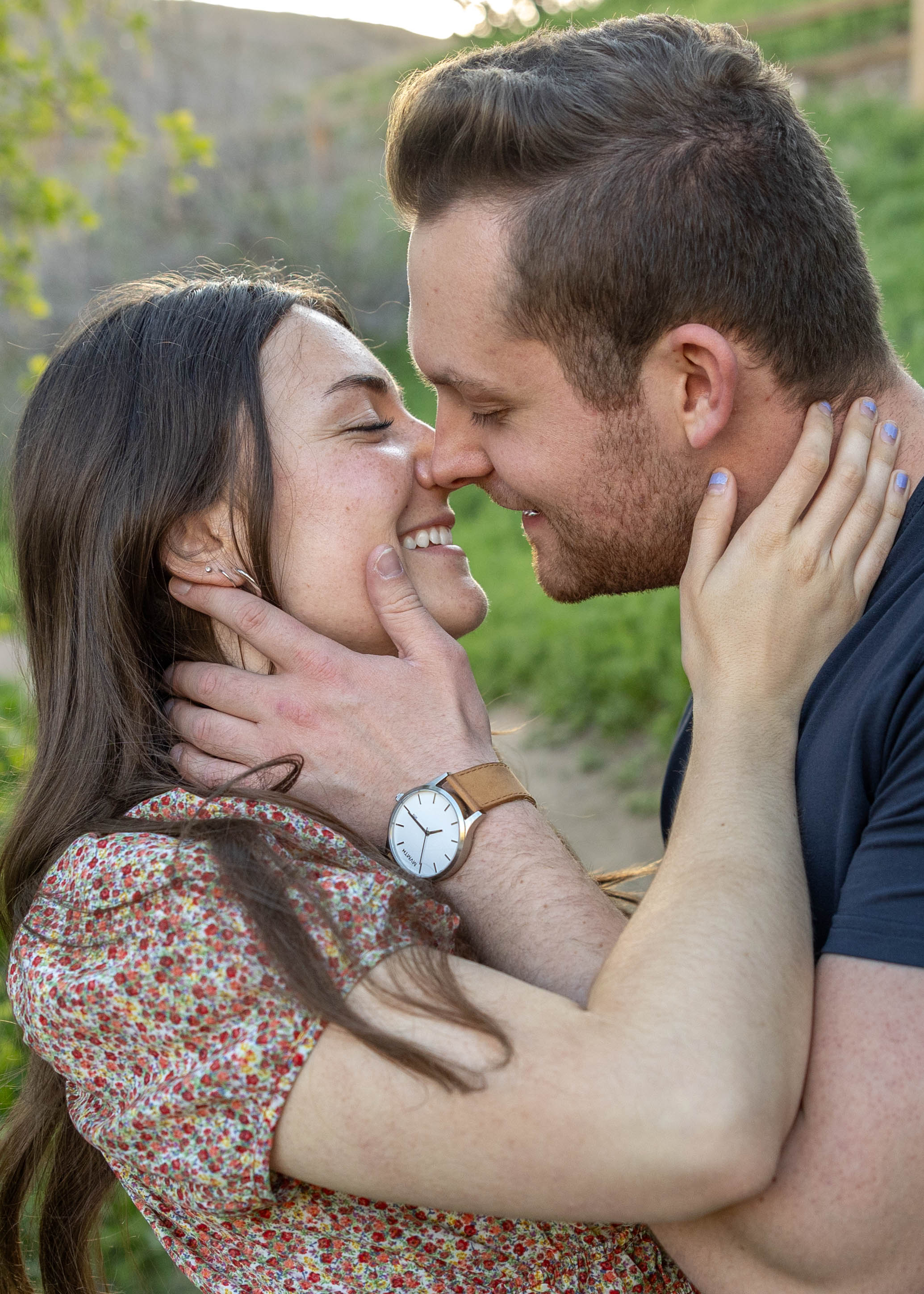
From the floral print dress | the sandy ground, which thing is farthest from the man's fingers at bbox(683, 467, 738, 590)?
the sandy ground

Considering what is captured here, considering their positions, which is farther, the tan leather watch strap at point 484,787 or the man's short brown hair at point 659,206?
the man's short brown hair at point 659,206

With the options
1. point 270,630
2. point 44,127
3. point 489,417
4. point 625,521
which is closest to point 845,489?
point 625,521

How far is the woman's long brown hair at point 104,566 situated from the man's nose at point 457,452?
0.45m

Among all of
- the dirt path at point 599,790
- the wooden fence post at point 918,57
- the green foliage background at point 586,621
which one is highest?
the wooden fence post at point 918,57

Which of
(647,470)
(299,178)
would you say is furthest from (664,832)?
(299,178)

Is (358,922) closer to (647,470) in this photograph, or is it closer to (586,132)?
(647,470)

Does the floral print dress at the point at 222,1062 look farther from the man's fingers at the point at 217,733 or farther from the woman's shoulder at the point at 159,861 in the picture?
the man's fingers at the point at 217,733

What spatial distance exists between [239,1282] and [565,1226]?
57 centimetres

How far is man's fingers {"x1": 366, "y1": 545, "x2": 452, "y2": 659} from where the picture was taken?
2.52m

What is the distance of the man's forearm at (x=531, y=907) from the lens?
1955 millimetres

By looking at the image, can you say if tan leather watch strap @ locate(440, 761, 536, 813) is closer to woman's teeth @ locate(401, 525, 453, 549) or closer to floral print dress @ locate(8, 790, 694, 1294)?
floral print dress @ locate(8, 790, 694, 1294)

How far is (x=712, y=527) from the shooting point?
8.04 feet

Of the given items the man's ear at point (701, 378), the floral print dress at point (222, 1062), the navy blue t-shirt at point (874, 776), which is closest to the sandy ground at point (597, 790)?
the man's ear at point (701, 378)

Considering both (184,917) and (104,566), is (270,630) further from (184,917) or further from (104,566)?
(184,917)
